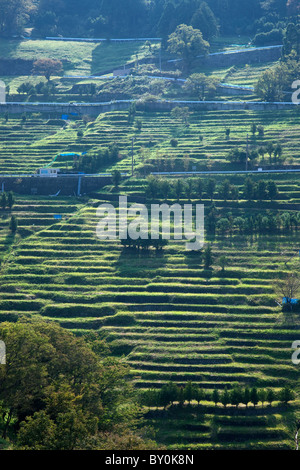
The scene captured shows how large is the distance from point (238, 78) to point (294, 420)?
79811 mm

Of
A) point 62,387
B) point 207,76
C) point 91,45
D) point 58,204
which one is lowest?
point 62,387

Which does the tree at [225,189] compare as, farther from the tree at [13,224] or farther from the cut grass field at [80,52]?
the cut grass field at [80,52]

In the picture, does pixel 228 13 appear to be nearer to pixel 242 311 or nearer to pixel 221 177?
pixel 221 177

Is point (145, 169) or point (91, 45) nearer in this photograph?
point (145, 169)

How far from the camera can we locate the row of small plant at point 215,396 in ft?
172

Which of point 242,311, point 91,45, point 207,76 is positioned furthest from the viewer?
point 91,45

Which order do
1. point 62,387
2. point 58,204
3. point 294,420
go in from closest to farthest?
point 62,387, point 294,420, point 58,204

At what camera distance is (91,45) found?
143 metres

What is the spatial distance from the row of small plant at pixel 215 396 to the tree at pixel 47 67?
283ft

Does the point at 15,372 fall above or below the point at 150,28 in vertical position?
below

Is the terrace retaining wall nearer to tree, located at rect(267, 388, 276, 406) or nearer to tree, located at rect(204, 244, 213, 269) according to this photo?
tree, located at rect(204, 244, 213, 269)

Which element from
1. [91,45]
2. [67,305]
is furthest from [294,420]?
[91,45]

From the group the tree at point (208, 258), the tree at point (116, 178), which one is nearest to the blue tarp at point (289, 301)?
the tree at point (208, 258)
